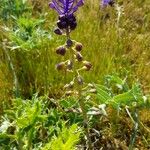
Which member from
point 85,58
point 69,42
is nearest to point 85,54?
point 85,58

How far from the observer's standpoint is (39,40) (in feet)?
9.73

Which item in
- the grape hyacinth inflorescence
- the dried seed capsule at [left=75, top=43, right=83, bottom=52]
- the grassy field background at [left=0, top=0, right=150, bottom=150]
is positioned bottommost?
the grassy field background at [left=0, top=0, right=150, bottom=150]

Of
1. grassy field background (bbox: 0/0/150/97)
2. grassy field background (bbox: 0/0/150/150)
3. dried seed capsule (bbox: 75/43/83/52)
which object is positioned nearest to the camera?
dried seed capsule (bbox: 75/43/83/52)

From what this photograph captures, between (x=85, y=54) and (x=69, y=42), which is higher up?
(x=69, y=42)

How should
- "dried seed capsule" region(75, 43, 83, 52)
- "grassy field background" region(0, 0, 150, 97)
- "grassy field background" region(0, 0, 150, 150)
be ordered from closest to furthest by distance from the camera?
1. "dried seed capsule" region(75, 43, 83, 52)
2. "grassy field background" region(0, 0, 150, 150)
3. "grassy field background" region(0, 0, 150, 97)

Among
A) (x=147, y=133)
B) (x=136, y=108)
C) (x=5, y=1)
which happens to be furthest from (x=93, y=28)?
(x=136, y=108)

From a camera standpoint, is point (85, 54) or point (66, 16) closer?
point (66, 16)

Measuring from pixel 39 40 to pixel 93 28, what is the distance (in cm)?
66

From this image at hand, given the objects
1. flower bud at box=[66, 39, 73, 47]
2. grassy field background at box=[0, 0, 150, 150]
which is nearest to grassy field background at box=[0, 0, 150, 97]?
grassy field background at box=[0, 0, 150, 150]

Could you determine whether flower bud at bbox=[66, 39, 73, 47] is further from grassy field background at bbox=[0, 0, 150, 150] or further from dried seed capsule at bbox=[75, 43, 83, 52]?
grassy field background at bbox=[0, 0, 150, 150]

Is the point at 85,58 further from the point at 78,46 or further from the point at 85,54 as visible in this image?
the point at 78,46

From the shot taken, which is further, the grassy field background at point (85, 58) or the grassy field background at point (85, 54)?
the grassy field background at point (85, 54)

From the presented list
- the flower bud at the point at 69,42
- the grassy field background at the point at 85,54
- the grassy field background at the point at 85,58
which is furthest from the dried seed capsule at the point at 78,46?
the grassy field background at the point at 85,54

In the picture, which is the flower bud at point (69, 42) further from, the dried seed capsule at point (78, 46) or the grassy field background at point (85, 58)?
the grassy field background at point (85, 58)
